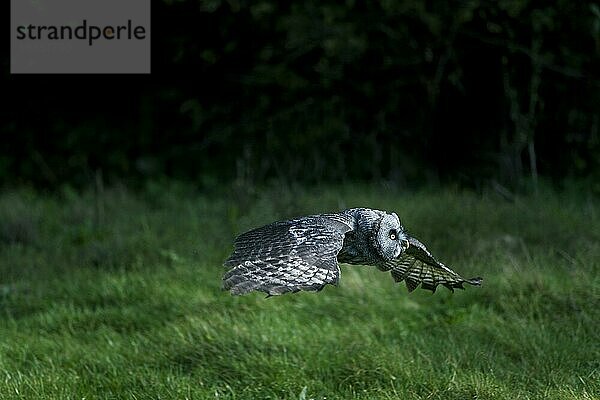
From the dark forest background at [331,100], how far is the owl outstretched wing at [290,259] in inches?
170

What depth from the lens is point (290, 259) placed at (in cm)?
297

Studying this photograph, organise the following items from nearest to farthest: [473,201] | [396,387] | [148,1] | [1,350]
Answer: [396,387] < [1,350] < [473,201] < [148,1]

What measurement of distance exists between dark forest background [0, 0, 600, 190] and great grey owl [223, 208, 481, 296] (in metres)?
4.01

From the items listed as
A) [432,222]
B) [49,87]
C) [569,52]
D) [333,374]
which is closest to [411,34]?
[569,52]

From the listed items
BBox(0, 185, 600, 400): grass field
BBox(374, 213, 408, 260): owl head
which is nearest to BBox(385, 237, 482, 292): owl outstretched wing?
BBox(374, 213, 408, 260): owl head

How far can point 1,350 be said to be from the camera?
166 inches

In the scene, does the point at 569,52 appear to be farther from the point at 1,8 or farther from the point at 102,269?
the point at 1,8

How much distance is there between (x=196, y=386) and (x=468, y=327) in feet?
4.37

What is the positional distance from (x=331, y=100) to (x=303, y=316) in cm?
401

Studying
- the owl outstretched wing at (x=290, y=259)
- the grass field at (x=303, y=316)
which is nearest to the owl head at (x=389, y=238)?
the owl outstretched wing at (x=290, y=259)

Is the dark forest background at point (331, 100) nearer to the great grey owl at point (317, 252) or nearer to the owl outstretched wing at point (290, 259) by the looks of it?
the great grey owl at point (317, 252)
